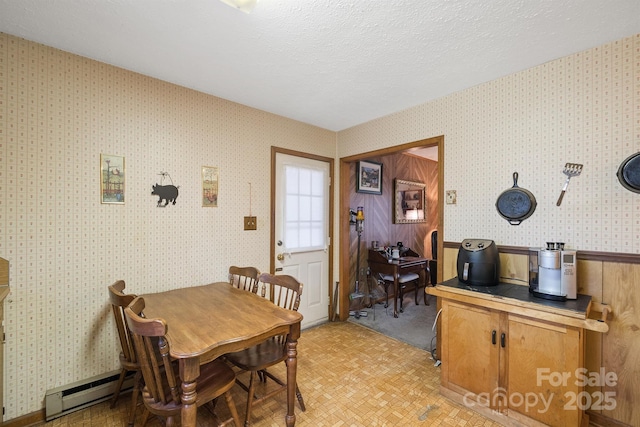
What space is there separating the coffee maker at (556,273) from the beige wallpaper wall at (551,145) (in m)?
0.30

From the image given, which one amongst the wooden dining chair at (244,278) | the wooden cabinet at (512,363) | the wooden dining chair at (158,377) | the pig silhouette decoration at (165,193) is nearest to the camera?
the wooden dining chair at (158,377)

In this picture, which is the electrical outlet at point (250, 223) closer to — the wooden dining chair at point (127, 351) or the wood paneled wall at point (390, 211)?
the wooden dining chair at point (127, 351)

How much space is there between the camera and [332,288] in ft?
12.2

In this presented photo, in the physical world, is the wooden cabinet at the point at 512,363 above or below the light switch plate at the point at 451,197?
below

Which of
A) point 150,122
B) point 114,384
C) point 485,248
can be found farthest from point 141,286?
point 485,248

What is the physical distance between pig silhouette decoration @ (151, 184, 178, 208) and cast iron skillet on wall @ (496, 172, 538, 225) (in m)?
2.72

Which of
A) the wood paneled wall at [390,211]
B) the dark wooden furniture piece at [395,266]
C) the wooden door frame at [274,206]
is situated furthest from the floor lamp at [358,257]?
the wooden door frame at [274,206]

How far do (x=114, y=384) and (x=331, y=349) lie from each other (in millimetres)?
1837

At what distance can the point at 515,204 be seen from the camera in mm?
2199

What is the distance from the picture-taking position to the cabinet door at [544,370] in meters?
1.62

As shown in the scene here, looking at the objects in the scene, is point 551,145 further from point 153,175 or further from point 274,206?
point 153,175

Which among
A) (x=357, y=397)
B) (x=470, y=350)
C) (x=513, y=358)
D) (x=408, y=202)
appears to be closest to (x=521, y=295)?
(x=513, y=358)

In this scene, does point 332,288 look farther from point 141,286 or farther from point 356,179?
point 141,286

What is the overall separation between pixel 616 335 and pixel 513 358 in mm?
663
